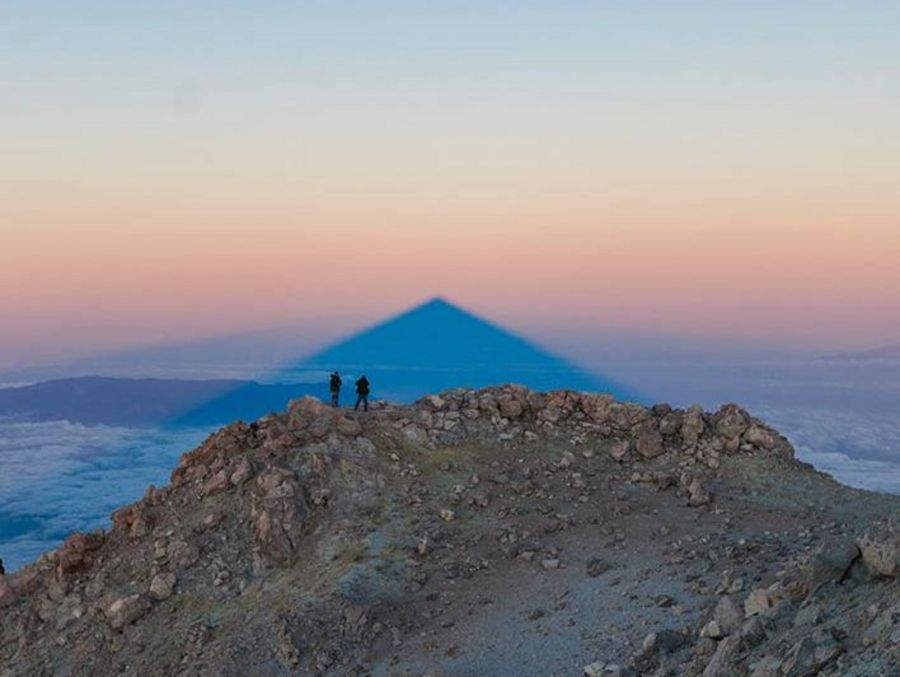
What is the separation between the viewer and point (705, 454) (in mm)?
27219

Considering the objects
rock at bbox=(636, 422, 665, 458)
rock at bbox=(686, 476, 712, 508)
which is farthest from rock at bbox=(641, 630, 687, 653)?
rock at bbox=(636, 422, 665, 458)

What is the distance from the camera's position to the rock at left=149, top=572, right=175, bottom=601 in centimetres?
2345

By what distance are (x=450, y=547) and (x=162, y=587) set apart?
7.28 metres

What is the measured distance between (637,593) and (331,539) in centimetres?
812

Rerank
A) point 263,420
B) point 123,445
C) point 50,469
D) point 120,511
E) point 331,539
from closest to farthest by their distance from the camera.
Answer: point 331,539
point 120,511
point 263,420
point 50,469
point 123,445

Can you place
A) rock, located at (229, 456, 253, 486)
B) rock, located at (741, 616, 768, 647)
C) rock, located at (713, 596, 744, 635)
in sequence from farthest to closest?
rock, located at (229, 456, 253, 486), rock, located at (713, 596, 744, 635), rock, located at (741, 616, 768, 647)

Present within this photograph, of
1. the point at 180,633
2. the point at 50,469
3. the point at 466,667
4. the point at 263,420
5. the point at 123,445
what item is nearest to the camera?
the point at 466,667

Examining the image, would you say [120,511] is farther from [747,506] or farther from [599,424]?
[747,506]

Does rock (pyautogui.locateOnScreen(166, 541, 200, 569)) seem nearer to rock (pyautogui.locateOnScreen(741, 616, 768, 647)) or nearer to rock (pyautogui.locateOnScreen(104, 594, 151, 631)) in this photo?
rock (pyautogui.locateOnScreen(104, 594, 151, 631))

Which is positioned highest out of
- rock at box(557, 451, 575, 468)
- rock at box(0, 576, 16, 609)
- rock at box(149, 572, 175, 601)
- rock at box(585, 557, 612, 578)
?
rock at box(557, 451, 575, 468)

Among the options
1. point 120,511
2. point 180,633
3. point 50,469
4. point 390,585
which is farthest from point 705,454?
point 50,469

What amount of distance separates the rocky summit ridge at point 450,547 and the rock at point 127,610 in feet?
0.19

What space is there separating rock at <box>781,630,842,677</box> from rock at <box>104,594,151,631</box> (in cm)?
1656

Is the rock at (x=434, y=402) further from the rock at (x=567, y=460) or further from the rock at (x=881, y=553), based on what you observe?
the rock at (x=881, y=553)
